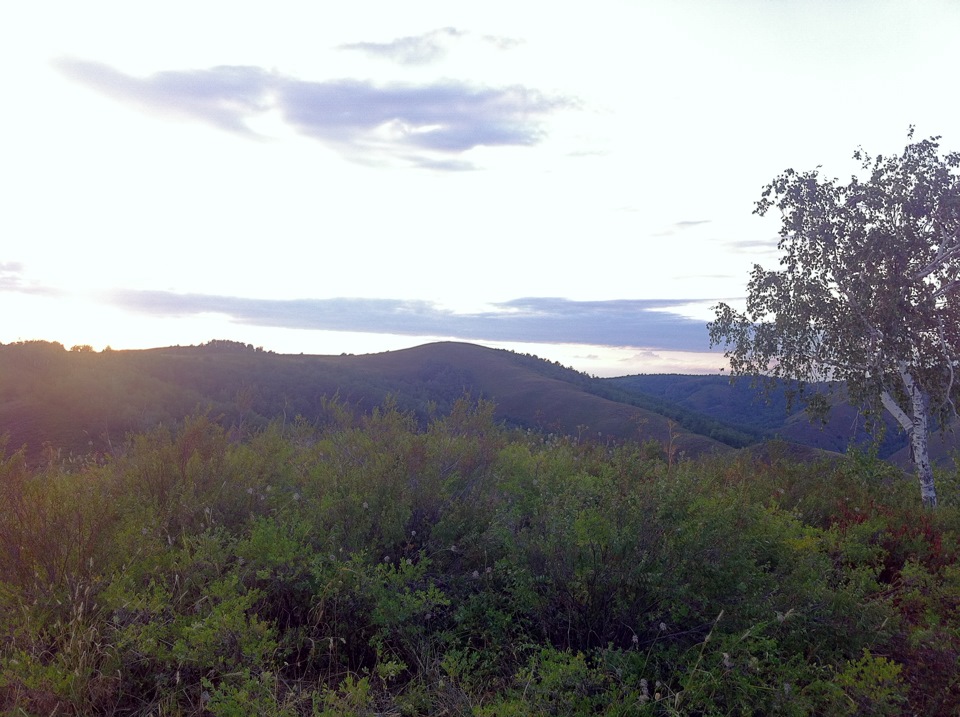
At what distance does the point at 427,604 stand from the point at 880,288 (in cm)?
1122

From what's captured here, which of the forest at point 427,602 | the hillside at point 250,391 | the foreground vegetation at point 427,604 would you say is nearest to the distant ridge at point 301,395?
the hillside at point 250,391

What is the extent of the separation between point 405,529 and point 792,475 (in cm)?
662

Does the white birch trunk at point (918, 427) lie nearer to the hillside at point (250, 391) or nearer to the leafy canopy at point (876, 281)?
the leafy canopy at point (876, 281)

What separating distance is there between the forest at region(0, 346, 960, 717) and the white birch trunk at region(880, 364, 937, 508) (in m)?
4.88

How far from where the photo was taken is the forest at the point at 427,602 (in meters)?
3.67

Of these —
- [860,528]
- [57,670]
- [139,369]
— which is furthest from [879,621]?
[139,369]

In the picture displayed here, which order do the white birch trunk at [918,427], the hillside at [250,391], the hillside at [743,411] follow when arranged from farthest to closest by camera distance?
the hillside at [743,411] → the hillside at [250,391] → the white birch trunk at [918,427]

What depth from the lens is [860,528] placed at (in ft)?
23.7

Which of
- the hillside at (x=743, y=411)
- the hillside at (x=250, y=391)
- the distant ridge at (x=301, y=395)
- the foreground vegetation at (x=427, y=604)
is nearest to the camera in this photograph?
the foreground vegetation at (x=427, y=604)

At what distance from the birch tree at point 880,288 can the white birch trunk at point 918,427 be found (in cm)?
3

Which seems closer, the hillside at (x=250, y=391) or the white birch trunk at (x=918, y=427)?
the white birch trunk at (x=918, y=427)

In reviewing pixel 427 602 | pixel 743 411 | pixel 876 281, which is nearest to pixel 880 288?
pixel 876 281

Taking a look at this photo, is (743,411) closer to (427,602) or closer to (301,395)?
(301,395)

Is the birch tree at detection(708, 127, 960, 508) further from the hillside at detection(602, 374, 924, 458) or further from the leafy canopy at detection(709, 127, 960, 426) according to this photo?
the hillside at detection(602, 374, 924, 458)
